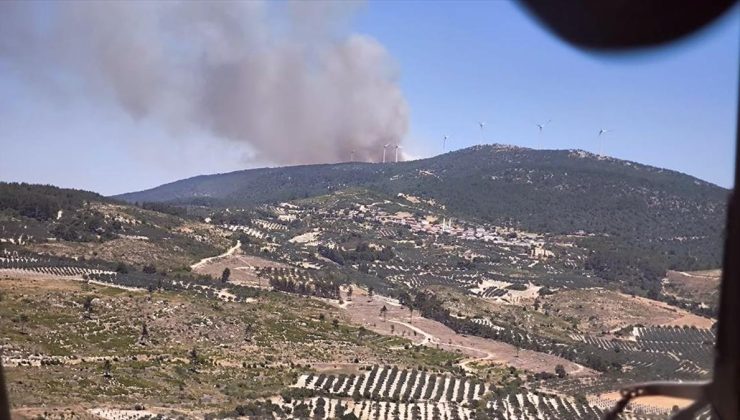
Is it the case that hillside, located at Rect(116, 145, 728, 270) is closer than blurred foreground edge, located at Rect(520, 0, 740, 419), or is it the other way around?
blurred foreground edge, located at Rect(520, 0, 740, 419)

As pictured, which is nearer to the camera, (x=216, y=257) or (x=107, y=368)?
(x=107, y=368)

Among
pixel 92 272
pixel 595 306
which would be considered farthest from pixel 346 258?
pixel 92 272

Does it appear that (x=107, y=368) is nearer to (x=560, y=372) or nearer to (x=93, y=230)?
(x=560, y=372)

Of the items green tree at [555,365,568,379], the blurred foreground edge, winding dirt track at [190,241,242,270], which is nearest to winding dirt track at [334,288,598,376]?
green tree at [555,365,568,379]

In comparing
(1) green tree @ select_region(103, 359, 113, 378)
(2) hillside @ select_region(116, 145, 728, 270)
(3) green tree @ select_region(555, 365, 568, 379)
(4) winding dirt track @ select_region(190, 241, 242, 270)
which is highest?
(2) hillside @ select_region(116, 145, 728, 270)

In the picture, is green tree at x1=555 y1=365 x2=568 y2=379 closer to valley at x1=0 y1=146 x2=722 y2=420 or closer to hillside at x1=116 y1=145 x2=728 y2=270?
valley at x1=0 y1=146 x2=722 y2=420

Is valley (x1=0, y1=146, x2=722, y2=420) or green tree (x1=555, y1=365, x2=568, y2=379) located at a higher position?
valley (x1=0, y1=146, x2=722, y2=420)

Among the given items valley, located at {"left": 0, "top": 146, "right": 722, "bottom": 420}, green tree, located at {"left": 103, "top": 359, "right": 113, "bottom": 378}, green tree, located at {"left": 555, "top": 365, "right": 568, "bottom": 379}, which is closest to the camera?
valley, located at {"left": 0, "top": 146, "right": 722, "bottom": 420}

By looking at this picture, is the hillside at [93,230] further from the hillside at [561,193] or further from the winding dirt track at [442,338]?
the hillside at [561,193]

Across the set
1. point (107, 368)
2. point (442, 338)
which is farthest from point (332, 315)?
point (107, 368)
